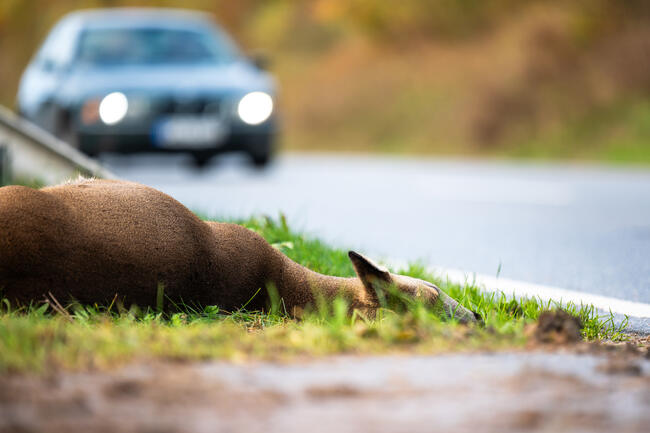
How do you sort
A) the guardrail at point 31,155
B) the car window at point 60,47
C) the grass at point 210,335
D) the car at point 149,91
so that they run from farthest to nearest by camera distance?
1. the car window at point 60,47
2. the car at point 149,91
3. the guardrail at point 31,155
4. the grass at point 210,335

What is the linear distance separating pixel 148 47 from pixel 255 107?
5.41ft

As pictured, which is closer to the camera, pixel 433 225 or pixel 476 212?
pixel 433 225

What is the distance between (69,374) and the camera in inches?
105

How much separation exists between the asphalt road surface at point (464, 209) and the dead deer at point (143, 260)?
2.02 metres

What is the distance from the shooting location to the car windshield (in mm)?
12906

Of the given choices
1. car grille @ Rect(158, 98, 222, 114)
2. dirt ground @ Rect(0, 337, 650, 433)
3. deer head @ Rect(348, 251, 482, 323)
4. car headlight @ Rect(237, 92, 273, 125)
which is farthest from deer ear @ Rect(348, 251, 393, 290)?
car headlight @ Rect(237, 92, 273, 125)

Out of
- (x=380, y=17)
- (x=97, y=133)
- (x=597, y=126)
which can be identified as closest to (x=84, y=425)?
(x=97, y=133)

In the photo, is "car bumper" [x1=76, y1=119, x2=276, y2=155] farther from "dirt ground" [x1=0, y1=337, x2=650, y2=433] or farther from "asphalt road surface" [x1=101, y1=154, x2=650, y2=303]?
"dirt ground" [x1=0, y1=337, x2=650, y2=433]

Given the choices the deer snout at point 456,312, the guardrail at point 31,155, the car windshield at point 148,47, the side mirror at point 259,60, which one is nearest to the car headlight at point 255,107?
the side mirror at point 259,60

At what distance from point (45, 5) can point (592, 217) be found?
130 feet

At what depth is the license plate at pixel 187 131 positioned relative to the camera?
Result: 12266 millimetres

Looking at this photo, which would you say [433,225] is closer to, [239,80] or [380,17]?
[239,80]

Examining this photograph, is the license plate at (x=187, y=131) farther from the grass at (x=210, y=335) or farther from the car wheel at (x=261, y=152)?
the grass at (x=210, y=335)

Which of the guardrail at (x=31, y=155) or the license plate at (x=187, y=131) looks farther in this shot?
the license plate at (x=187, y=131)
